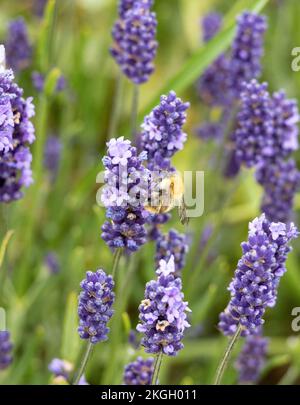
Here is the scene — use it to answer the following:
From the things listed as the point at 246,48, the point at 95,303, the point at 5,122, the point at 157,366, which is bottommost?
the point at 157,366

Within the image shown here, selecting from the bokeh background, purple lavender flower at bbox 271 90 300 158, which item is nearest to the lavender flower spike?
the bokeh background

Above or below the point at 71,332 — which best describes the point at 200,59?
above

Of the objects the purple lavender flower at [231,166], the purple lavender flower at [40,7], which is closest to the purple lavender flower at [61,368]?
the purple lavender flower at [231,166]

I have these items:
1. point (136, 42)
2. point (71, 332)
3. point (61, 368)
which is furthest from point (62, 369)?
point (136, 42)

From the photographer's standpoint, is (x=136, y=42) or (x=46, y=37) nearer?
(x=136, y=42)

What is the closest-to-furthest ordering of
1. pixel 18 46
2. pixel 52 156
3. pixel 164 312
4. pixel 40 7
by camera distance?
pixel 164 312, pixel 18 46, pixel 52 156, pixel 40 7

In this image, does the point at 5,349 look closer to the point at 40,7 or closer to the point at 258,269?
the point at 258,269
